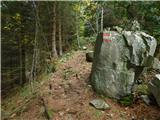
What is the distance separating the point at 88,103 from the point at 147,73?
8.39ft

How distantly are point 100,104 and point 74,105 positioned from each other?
2.51 feet

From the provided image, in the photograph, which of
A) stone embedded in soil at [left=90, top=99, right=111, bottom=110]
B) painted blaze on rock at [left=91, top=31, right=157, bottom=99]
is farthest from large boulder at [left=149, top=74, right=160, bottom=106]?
stone embedded in soil at [left=90, top=99, right=111, bottom=110]

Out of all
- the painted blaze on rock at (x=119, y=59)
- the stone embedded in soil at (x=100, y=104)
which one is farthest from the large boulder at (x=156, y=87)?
the stone embedded in soil at (x=100, y=104)

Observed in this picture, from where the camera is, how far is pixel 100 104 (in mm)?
6691

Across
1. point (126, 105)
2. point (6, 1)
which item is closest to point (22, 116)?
point (126, 105)

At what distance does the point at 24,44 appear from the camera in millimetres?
12602

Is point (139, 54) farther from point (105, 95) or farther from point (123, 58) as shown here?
point (105, 95)

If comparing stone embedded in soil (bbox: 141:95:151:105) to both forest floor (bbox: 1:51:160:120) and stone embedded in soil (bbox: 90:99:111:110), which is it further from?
stone embedded in soil (bbox: 90:99:111:110)

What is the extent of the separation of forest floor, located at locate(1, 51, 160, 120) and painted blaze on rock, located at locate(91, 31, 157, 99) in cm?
40

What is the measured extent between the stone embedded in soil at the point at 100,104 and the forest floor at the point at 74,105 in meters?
0.10

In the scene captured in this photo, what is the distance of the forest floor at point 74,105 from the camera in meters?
6.38

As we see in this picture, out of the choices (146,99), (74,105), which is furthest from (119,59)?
(74,105)

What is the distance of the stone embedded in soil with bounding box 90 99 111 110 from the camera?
659 cm

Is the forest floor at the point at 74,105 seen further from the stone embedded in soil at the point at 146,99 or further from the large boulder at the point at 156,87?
the large boulder at the point at 156,87
